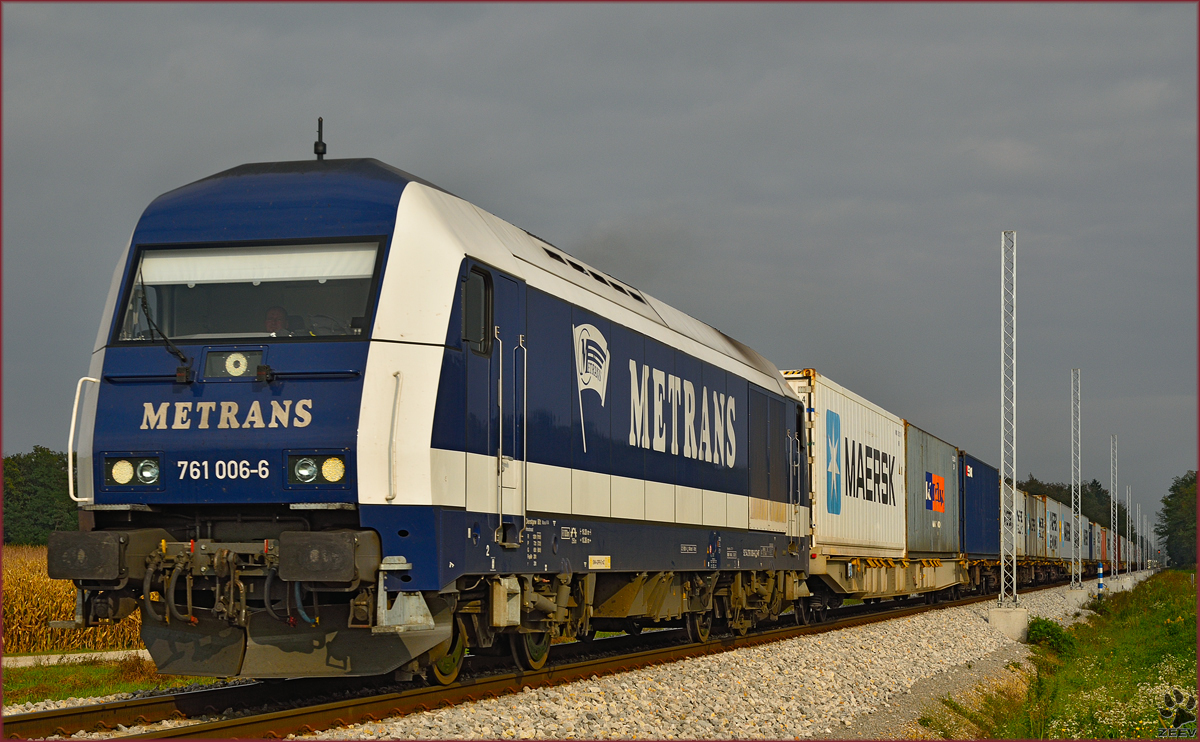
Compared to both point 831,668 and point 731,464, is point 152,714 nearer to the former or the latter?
point 831,668

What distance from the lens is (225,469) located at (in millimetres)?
9094

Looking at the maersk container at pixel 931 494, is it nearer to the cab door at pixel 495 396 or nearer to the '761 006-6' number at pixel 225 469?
the cab door at pixel 495 396

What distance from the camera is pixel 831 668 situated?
14.6 metres

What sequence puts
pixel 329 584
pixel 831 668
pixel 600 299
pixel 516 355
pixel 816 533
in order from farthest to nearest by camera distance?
pixel 816 533 < pixel 831 668 < pixel 600 299 < pixel 516 355 < pixel 329 584

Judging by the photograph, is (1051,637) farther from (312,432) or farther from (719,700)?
(312,432)

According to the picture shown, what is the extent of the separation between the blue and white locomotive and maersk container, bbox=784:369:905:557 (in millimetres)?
12274

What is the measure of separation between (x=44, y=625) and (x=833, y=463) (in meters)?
14.5

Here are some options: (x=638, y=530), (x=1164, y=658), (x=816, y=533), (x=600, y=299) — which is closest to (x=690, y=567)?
(x=638, y=530)

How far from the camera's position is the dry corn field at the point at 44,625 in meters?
18.0

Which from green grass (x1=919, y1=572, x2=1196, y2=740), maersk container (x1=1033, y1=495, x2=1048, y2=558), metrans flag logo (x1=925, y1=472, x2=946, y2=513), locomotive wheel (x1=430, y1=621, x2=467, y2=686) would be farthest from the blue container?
locomotive wheel (x1=430, y1=621, x2=467, y2=686)

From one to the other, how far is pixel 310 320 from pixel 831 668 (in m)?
8.48

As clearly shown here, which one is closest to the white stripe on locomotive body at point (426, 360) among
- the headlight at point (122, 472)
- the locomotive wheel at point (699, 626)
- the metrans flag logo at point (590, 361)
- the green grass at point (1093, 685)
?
the metrans flag logo at point (590, 361)

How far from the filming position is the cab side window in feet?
32.4

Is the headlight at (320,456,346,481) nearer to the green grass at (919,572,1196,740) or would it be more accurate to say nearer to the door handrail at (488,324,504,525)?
the door handrail at (488,324,504,525)
